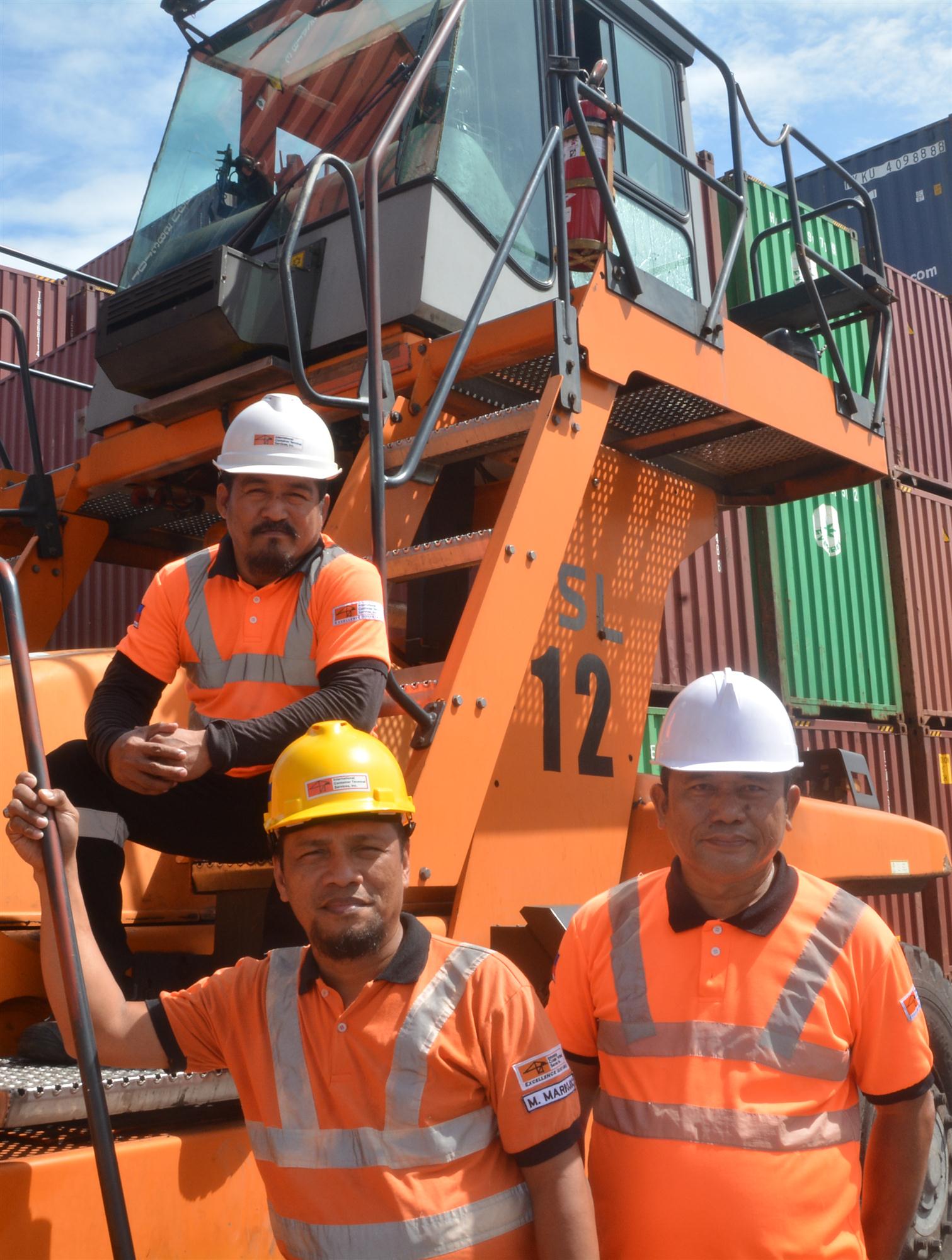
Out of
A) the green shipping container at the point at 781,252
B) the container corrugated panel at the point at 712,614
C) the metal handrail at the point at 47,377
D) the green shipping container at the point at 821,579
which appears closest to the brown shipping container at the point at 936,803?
the green shipping container at the point at 821,579

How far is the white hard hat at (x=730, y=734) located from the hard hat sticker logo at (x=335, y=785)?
24.5 inches

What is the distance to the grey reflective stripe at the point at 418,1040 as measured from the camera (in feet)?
6.21

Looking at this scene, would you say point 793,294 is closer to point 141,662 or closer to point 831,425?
point 831,425

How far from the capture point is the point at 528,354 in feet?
12.1

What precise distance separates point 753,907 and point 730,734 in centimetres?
32

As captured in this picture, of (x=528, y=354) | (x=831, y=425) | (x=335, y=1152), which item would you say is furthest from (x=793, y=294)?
(x=335, y=1152)

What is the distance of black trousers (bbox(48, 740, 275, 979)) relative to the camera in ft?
9.02

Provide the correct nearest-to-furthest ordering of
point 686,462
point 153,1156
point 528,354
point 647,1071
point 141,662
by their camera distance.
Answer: point 647,1071 → point 153,1156 → point 141,662 → point 528,354 → point 686,462

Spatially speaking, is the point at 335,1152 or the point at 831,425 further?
the point at 831,425

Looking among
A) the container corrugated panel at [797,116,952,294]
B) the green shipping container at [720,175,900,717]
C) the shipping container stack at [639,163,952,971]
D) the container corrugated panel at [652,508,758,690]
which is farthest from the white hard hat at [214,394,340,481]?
the container corrugated panel at [797,116,952,294]

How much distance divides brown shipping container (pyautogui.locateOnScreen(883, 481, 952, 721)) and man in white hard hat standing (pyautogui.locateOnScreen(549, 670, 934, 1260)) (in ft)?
28.3

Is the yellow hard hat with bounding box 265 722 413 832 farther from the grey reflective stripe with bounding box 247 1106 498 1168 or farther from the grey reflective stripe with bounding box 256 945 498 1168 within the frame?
the grey reflective stripe with bounding box 247 1106 498 1168

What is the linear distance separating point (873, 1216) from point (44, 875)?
1518 mm

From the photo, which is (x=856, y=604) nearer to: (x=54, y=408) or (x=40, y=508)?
(x=54, y=408)
